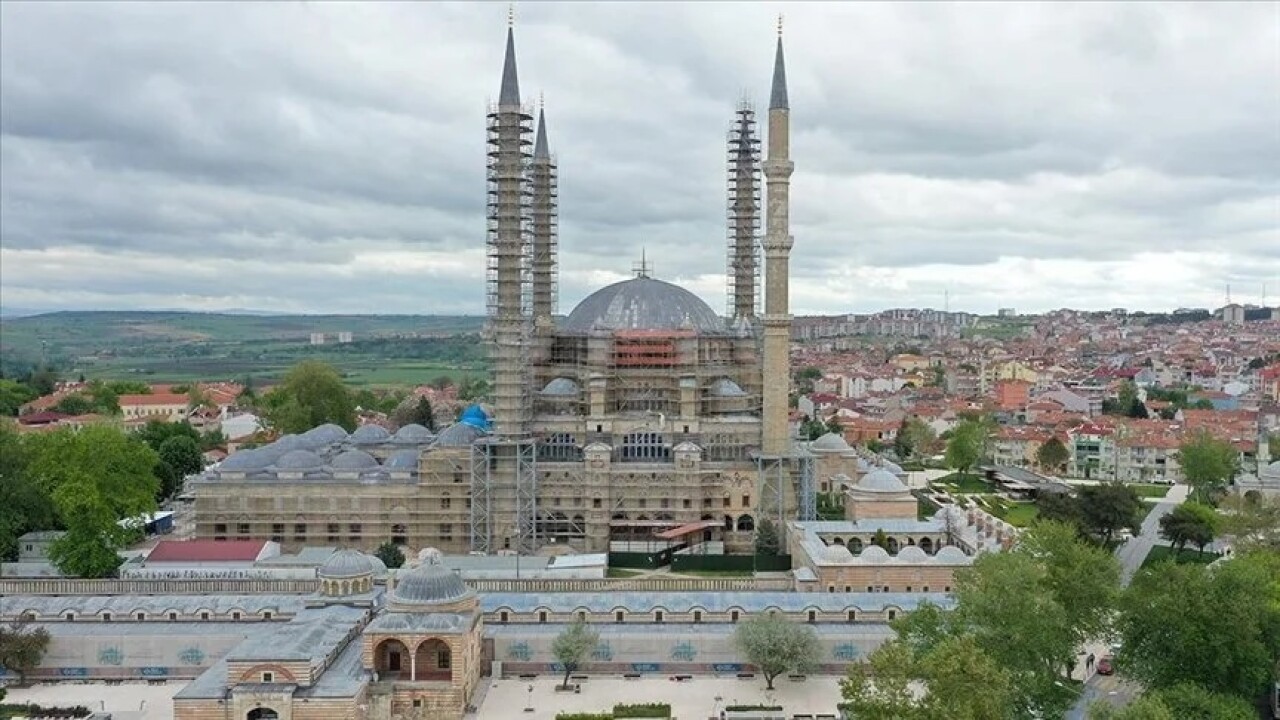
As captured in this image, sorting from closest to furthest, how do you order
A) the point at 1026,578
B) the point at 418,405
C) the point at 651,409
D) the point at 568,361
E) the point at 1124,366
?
the point at 1026,578
the point at 651,409
the point at 568,361
the point at 418,405
the point at 1124,366

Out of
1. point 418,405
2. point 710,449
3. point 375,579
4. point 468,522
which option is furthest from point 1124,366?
point 375,579

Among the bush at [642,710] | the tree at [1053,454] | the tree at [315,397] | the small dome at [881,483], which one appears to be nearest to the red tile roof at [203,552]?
the bush at [642,710]

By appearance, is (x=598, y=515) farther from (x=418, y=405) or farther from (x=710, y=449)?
(x=418, y=405)

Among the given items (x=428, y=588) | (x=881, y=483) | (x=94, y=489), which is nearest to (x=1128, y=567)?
(x=881, y=483)

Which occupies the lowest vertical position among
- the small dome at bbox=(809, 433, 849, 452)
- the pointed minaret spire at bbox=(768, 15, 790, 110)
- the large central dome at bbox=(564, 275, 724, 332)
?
the small dome at bbox=(809, 433, 849, 452)

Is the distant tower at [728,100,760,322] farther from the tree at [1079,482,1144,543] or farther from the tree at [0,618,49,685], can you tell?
the tree at [0,618,49,685]

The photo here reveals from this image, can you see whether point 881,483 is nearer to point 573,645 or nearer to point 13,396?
point 573,645

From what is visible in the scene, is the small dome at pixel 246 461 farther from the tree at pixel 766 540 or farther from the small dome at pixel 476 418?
the tree at pixel 766 540

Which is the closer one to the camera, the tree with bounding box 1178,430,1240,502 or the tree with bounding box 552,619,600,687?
the tree with bounding box 552,619,600,687

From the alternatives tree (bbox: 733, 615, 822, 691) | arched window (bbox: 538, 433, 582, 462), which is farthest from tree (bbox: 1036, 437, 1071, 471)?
tree (bbox: 733, 615, 822, 691)
